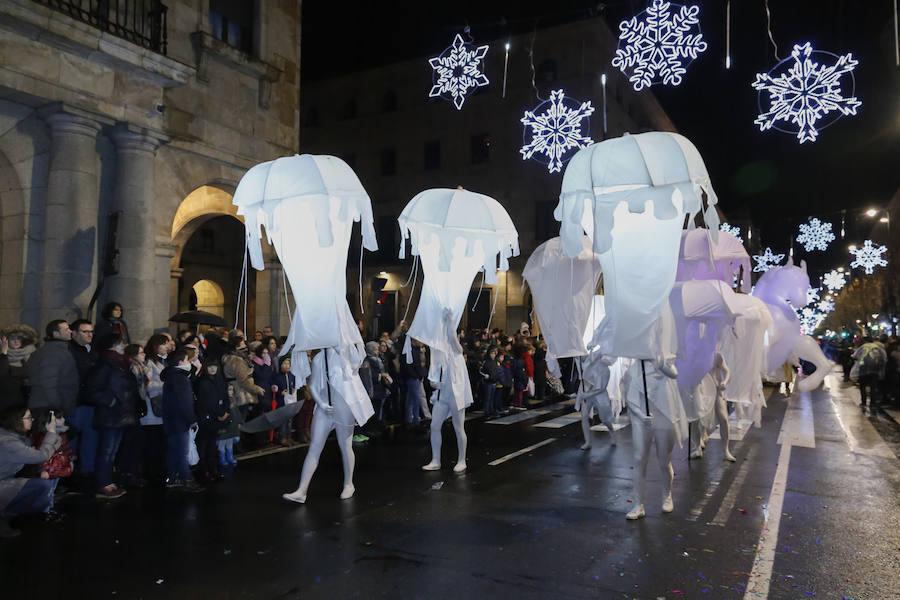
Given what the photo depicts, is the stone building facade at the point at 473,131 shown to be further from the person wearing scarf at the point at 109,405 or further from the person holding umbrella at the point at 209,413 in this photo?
the person wearing scarf at the point at 109,405

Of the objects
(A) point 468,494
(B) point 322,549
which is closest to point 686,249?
(A) point 468,494

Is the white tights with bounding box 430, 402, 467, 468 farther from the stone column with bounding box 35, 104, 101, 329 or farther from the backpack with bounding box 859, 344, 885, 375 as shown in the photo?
the backpack with bounding box 859, 344, 885, 375

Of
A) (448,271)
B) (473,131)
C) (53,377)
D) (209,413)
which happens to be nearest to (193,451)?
(209,413)

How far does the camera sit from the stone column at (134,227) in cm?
1248

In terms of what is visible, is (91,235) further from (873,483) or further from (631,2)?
(873,483)

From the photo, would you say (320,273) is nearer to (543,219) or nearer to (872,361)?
(872,361)

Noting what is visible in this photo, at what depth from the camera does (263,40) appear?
52.5ft

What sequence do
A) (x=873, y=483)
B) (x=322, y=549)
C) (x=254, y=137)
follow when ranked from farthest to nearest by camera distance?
(x=254, y=137), (x=873, y=483), (x=322, y=549)

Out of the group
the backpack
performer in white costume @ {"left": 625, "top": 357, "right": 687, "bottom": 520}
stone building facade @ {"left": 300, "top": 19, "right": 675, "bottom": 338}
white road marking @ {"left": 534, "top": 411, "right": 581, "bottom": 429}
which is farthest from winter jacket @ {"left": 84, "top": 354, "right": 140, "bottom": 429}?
stone building facade @ {"left": 300, "top": 19, "right": 675, "bottom": 338}

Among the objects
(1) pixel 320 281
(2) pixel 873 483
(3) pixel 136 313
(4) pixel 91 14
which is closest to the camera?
(1) pixel 320 281

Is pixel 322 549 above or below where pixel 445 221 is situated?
below

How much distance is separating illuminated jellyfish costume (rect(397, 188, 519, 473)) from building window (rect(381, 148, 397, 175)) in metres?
25.7

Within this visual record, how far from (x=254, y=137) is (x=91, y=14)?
4615 mm

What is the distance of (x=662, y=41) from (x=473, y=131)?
892 inches
